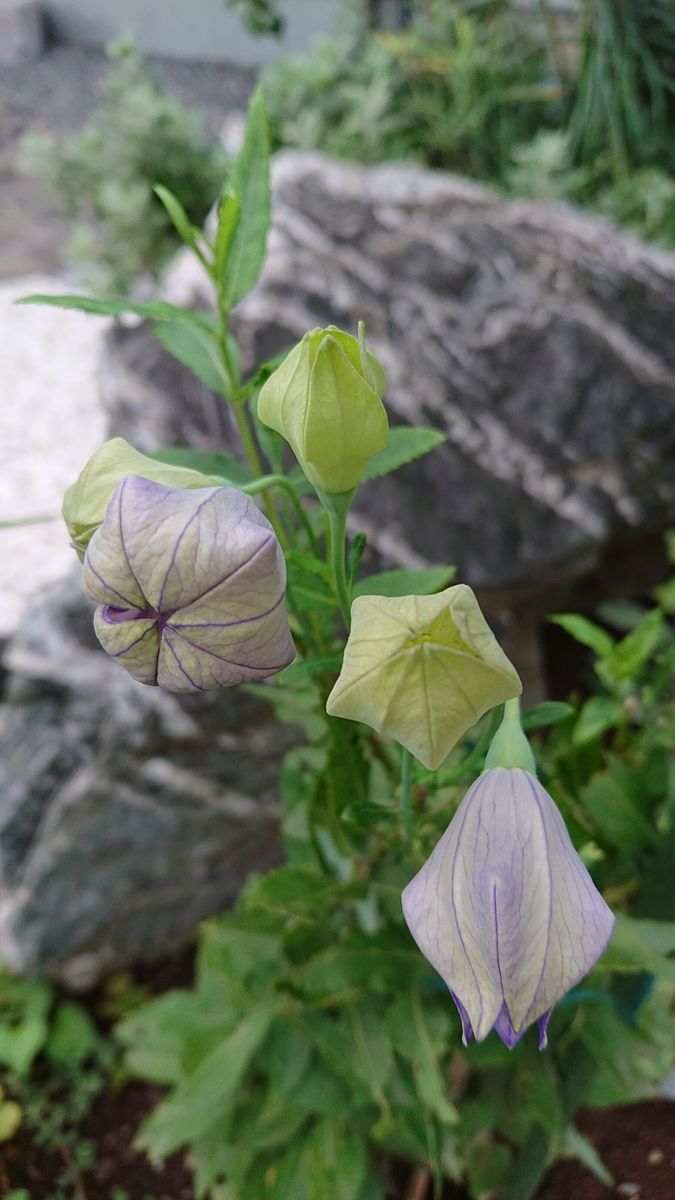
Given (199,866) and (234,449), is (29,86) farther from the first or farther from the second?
(199,866)

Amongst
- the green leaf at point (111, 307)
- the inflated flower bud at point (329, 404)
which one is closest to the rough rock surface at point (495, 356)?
the green leaf at point (111, 307)

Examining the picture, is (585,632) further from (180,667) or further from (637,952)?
(180,667)

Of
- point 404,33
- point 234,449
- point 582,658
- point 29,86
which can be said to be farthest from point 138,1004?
point 29,86

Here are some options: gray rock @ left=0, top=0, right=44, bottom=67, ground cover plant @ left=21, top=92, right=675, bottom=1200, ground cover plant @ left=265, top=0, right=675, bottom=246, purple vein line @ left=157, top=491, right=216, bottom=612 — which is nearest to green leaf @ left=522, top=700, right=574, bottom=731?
ground cover plant @ left=21, top=92, right=675, bottom=1200

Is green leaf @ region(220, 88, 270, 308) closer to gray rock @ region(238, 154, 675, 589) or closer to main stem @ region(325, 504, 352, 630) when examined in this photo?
main stem @ region(325, 504, 352, 630)

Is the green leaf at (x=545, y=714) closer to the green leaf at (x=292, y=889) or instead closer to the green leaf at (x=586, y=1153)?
the green leaf at (x=292, y=889)

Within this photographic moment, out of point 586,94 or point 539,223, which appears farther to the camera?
point 586,94

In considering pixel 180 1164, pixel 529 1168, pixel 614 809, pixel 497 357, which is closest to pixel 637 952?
pixel 614 809
